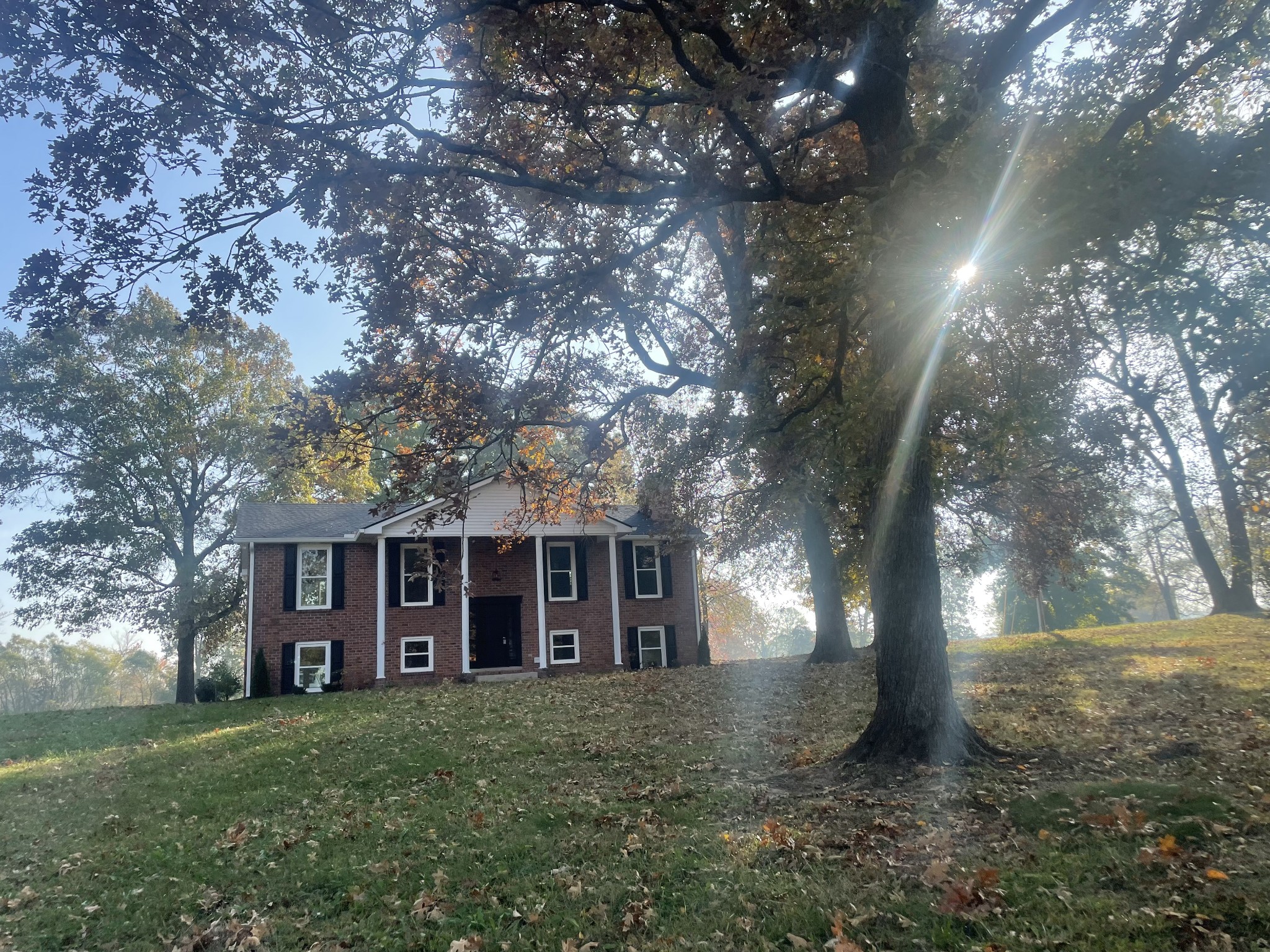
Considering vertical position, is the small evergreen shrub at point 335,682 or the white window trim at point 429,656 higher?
the white window trim at point 429,656

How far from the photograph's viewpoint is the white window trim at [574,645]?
25641 millimetres

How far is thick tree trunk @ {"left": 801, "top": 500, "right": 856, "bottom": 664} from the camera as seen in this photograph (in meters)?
20.6

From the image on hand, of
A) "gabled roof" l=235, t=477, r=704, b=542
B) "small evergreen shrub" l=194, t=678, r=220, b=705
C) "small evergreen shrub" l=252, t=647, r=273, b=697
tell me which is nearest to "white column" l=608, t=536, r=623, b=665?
"gabled roof" l=235, t=477, r=704, b=542

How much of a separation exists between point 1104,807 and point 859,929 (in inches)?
100

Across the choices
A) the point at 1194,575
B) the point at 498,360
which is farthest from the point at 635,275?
the point at 1194,575

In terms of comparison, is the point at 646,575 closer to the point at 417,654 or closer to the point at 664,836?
the point at 417,654

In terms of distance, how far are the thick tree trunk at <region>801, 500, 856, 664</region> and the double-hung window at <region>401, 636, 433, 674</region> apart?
1078 centimetres

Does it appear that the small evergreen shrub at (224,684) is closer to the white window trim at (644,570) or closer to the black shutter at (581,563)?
the black shutter at (581,563)

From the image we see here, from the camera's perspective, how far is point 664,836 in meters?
6.59

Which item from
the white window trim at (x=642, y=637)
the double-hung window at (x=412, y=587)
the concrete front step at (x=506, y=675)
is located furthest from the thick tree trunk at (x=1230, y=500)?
the double-hung window at (x=412, y=587)

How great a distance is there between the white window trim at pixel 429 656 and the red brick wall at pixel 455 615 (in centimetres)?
6

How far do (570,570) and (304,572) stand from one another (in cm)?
772

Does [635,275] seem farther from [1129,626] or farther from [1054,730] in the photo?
[1129,626]

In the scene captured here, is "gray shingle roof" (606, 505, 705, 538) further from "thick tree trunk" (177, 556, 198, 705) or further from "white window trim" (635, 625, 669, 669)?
"thick tree trunk" (177, 556, 198, 705)
